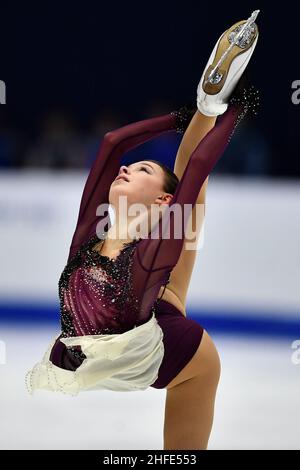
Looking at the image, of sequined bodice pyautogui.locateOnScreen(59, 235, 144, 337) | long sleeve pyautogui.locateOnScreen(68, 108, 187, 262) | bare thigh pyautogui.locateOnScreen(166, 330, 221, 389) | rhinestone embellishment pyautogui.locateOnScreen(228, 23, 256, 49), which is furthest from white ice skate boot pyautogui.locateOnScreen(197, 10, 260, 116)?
bare thigh pyautogui.locateOnScreen(166, 330, 221, 389)

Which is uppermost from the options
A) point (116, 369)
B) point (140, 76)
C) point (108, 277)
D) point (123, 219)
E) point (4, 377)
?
point (140, 76)

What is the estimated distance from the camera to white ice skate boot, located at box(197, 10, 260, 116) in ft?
7.94

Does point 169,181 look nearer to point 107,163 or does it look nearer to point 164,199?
point 164,199

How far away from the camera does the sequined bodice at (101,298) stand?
8.14 feet

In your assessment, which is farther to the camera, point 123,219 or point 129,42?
point 129,42

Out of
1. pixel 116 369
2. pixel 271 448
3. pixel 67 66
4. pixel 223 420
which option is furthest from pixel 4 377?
pixel 67 66

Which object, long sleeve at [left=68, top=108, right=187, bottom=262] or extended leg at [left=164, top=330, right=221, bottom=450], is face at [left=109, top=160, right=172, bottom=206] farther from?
extended leg at [left=164, top=330, right=221, bottom=450]

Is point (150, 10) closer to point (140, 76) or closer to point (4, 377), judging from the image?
point (140, 76)

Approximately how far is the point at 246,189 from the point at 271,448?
8.38 ft

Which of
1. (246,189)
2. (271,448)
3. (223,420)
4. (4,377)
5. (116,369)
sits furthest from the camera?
(246,189)

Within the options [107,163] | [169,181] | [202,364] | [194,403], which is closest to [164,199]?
[169,181]

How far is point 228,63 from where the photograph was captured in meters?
2.42

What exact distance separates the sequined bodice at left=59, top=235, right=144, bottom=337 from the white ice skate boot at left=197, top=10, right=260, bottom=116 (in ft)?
1.60

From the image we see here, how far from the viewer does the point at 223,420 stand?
11.6ft
